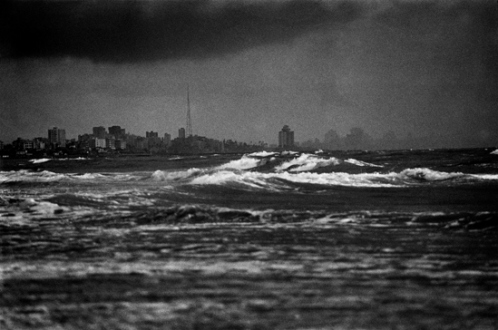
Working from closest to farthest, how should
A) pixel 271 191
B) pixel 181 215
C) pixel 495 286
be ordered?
pixel 495 286 → pixel 181 215 → pixel 271 191

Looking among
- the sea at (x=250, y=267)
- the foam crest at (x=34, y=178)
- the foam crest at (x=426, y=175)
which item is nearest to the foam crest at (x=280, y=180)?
the foam crest at (x=426, y=175)

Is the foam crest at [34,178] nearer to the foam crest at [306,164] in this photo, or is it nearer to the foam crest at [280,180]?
the foam crest at [280,180]

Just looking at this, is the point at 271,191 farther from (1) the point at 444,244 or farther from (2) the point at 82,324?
(2) the point at 82,324

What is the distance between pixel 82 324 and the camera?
10.9ft

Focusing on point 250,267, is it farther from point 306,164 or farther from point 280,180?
point 306,164

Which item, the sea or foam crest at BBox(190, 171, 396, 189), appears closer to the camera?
the sea

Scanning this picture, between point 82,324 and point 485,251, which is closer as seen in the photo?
point 82,324

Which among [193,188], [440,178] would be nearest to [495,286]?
[193,188]

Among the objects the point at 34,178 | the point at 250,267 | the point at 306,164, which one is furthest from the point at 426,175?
the point at 250,267

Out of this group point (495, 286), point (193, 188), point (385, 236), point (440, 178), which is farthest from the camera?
point (440, 178)

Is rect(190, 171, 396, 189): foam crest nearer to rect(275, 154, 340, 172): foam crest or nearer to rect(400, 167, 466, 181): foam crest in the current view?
rect(400, 167, 466, 181): foam crest

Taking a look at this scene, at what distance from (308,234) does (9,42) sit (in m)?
6.86

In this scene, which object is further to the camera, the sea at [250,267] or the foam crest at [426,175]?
the foam crest at [426,175]

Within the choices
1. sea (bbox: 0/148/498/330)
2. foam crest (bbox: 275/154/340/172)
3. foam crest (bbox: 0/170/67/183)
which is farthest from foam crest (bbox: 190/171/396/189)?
foam crest (bbox: 275/154/340/172)
